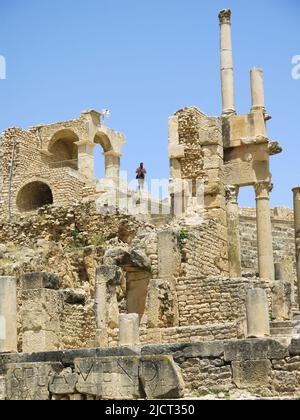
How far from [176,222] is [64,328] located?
15.4 feet

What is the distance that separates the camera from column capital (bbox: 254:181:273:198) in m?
24.4

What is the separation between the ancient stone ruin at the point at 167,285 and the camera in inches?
586

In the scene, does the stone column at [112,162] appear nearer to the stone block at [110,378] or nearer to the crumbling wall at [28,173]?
the crumbling wall at [28,173]

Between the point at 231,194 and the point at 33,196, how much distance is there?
664 inches

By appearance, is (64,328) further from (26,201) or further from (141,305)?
(26,201)

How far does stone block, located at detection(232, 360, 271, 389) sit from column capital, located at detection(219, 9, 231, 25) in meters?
14.8

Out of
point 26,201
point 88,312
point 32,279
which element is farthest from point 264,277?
point 26,201

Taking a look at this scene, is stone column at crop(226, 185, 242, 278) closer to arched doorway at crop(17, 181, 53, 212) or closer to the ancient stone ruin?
the ancient stone ruin

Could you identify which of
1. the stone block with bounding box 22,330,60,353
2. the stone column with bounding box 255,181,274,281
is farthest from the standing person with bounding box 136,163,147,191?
the stone block with bounding box 22,330,60,353

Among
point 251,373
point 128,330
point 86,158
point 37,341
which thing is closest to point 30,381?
point 128,330

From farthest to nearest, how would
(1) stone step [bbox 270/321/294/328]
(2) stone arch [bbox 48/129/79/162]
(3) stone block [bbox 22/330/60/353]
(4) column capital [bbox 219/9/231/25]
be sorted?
1. (2) stone arch [bbox 48/129/79/162]
2. (4) column capital [bbox 219/9/231/25]
3. (3) stone block [bbox 22/330/60/353]
4. (1) stone step [bbox 270/321/294/328]

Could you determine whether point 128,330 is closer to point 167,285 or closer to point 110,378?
point 110,378

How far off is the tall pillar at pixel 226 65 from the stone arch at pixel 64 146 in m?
15.8

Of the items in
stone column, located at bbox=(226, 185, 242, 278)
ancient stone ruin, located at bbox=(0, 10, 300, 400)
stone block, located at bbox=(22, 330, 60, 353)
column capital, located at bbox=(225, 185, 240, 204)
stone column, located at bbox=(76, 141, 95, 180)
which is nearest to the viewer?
ancient stone ruin, located at bbox=(0, 10, 300, 400)
